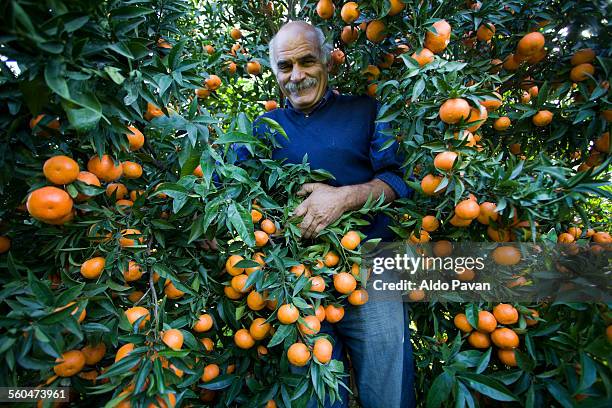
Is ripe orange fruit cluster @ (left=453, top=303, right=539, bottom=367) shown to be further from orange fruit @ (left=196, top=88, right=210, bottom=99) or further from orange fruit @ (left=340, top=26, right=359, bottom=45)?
orange fruit @ (left=196, top=88, right=210, bottom=99)

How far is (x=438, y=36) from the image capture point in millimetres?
1433

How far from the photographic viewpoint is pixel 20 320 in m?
0.86

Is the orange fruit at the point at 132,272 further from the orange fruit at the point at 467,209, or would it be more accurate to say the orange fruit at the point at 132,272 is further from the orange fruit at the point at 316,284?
the orange fruit at the point at 467,209

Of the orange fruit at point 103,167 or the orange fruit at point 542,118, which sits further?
the orange fruit at point 542,118

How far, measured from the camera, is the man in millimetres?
1627

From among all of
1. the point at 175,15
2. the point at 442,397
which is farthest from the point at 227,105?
the point at 442,397

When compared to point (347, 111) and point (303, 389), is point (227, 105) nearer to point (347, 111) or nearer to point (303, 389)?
point (347, 111)

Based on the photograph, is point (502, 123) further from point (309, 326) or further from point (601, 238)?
point (309, 326)

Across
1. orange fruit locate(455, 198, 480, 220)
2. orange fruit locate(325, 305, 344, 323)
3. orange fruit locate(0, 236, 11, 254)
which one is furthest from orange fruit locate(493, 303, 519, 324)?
orange fruit locate(0, 236, 11, 254)

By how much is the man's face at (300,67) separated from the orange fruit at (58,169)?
131 centimetres

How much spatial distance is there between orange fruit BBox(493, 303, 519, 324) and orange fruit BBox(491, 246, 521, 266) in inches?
7.4

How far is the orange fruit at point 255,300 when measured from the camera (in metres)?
1.29

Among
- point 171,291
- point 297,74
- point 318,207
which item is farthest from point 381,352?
point 297,74

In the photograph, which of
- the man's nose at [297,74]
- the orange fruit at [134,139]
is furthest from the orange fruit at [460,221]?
the orange fruit at [134,139]
